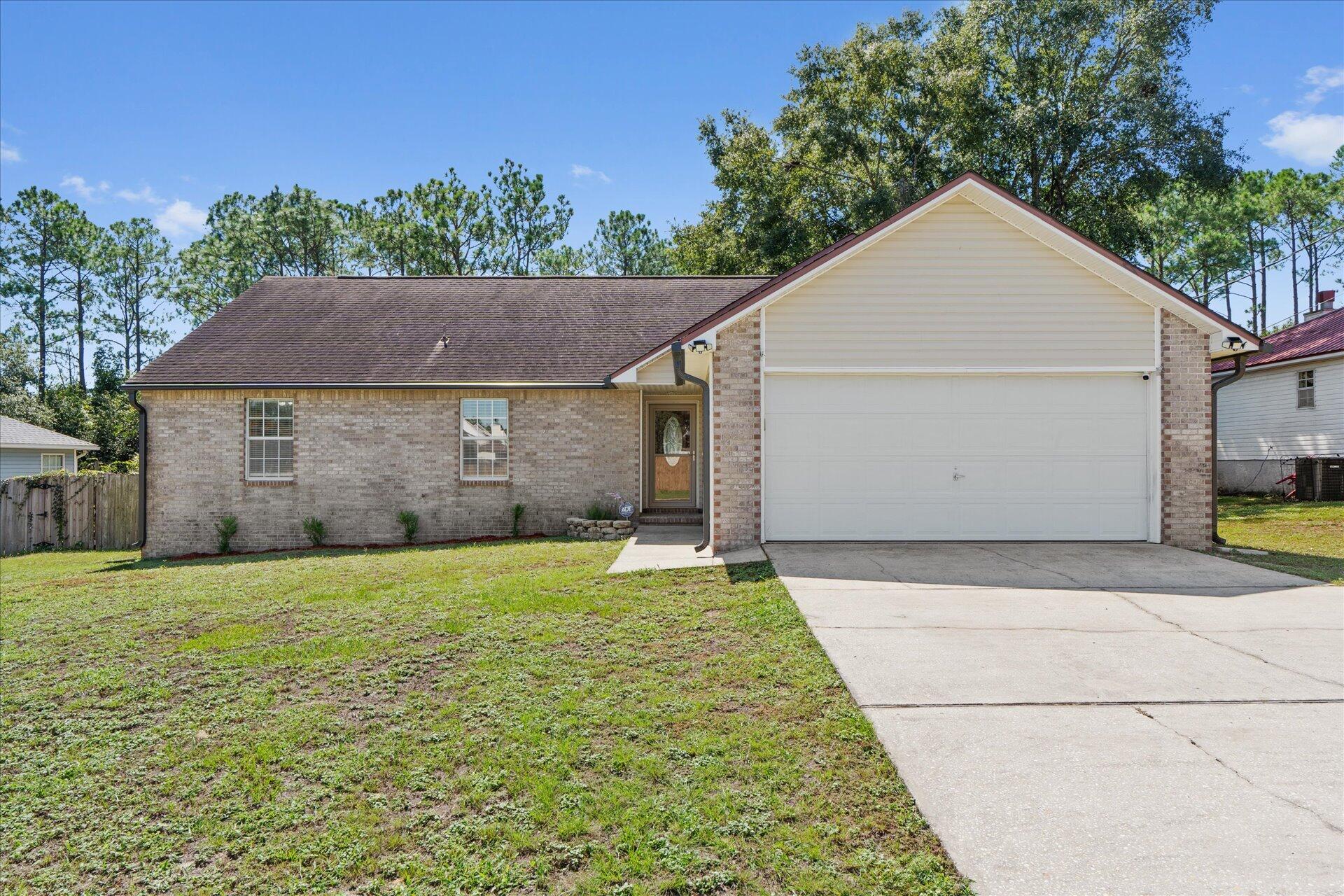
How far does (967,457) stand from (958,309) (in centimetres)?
209

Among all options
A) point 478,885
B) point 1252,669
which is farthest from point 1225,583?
point 478,885

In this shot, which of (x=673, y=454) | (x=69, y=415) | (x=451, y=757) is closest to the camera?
(x=451, y=757)

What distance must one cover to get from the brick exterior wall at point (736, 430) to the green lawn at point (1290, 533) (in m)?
6.49

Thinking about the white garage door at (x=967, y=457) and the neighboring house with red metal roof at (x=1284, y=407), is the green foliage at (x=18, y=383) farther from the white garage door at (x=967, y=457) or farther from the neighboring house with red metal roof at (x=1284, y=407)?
the neighboring house with red metal roof at (x=1284, y=407)

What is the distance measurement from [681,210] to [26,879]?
31.7 meters

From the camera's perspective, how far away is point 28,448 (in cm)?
2395

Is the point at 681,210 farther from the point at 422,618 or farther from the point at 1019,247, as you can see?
the point at 422,618

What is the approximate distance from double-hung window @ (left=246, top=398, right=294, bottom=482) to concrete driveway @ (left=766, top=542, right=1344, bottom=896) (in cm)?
1120

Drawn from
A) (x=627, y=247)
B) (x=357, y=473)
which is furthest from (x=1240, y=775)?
(x=627, y=247)

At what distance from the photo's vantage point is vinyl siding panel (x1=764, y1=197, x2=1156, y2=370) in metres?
9.73

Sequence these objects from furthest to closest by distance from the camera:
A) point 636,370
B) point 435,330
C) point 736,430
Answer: point 435,330 → point 636,370 → point 736,430

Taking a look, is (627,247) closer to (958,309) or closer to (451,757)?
(958,309)

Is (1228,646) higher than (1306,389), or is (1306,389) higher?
(1306,389)

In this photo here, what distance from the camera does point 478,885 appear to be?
8.97ft
